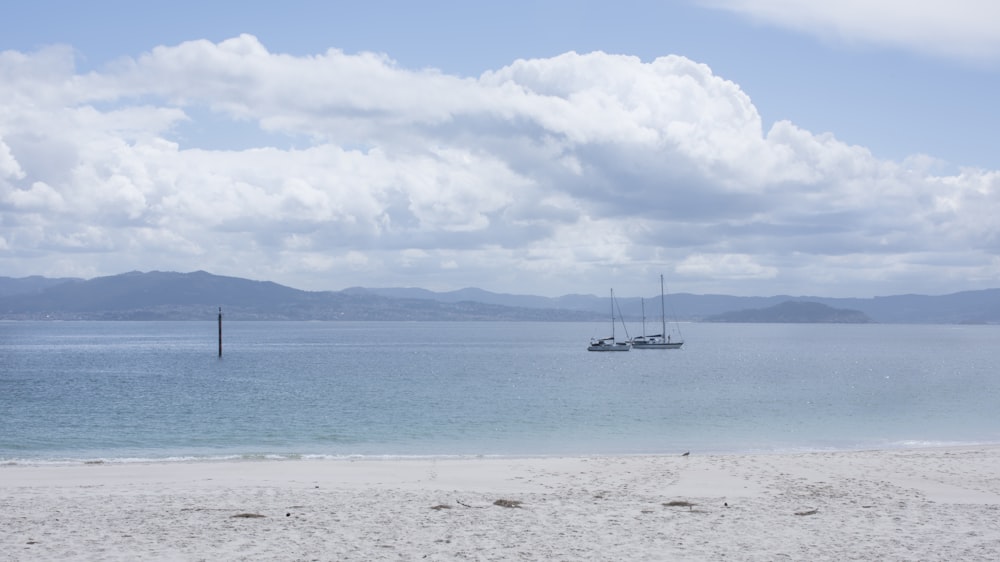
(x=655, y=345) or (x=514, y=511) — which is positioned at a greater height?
(x=514, y=511)

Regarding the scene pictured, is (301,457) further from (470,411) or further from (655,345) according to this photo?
(655,345)

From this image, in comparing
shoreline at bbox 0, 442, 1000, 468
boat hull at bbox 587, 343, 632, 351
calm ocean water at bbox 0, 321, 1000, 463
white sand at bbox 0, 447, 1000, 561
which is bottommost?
boat hull at bbox 587, 343, 632, 351

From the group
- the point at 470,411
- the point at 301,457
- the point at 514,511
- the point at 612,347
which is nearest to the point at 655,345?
the point at 612,347

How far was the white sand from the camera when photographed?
1463 centimetres

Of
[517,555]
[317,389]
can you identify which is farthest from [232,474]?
[317,389]

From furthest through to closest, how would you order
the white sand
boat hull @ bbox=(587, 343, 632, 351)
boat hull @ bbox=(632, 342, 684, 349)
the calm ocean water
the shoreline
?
boat hull @ bbox=(632, 342, 684, 349) < boat hull @ bbox=(587, 343, 632, 351) < the calm ocean water < the shoreline < the white sand

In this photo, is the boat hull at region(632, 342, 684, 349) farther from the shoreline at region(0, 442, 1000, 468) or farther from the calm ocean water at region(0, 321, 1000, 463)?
the shoreline at region(0, 442, 1000, 468)

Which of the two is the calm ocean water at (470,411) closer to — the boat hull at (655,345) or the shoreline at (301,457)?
Result: the shoreline at (301,457)

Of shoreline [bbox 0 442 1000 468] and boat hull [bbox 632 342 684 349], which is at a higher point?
shoreline [bbox 0 442 1000 468]

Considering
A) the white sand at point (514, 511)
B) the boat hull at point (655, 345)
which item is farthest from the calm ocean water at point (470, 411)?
the boat hull at point (655, 345)

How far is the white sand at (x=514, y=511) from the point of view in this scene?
14633 mm

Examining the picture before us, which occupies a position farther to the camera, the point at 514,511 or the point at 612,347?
the point at 612,347

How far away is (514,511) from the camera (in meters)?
18.2

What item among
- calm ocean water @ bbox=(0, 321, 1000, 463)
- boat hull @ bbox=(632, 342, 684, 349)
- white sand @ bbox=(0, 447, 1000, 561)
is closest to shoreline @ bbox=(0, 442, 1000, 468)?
calm ocean water @ bbox=(0, 321, 1000, 463)
